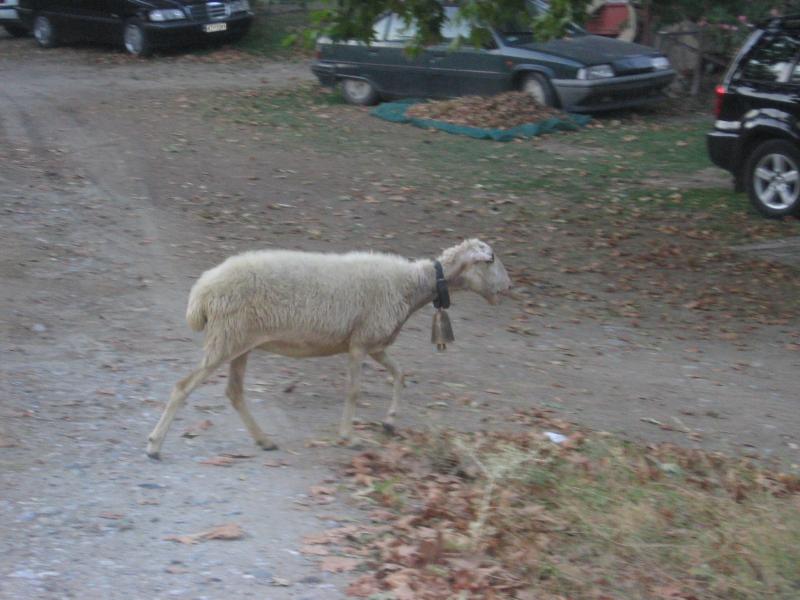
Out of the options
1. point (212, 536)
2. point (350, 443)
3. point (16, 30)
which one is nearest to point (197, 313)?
point (350, 443)

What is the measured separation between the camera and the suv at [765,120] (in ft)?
40.0

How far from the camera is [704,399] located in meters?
8.36

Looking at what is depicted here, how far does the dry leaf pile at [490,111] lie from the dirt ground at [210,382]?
2.52 metres

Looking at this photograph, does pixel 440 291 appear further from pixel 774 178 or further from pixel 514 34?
pixel 514 34

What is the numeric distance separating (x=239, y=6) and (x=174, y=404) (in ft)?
62.5

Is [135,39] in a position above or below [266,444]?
above

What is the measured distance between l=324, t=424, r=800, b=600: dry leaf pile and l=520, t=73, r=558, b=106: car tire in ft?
35.7

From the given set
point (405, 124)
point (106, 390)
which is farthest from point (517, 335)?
point (405, 124)

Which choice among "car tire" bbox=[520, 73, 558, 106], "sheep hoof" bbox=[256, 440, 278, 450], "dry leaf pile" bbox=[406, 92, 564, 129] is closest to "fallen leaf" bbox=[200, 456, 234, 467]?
"sheep hoof" bbox=[256, 440, 278, 450]

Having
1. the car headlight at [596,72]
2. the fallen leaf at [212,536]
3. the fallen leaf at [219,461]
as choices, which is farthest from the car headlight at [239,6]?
the fallen leaf at [212,536]

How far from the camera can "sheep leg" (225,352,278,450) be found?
6.72 m

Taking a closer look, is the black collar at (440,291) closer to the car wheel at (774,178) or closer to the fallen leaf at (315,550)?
the fallen leaf at (315,550)

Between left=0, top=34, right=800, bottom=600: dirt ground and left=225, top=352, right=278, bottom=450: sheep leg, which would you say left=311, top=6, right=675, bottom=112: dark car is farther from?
left=225, top=352, right=278, bottom=450: sheep leg

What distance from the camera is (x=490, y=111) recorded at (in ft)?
54.7
